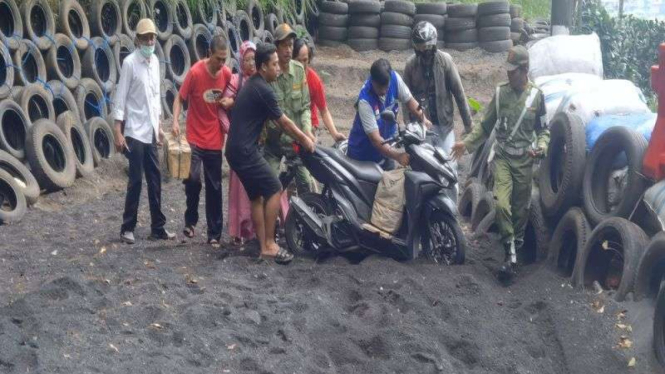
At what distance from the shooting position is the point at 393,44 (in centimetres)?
1752

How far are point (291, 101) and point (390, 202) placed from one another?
123 centimetres

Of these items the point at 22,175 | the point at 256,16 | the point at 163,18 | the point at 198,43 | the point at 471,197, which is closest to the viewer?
the point at 22,175

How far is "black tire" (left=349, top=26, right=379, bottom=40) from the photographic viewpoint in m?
17.6

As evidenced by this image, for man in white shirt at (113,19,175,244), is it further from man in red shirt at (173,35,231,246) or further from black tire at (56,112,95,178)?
black tire at (56,112,95,178)

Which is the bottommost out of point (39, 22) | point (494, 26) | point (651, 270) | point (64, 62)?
point (494, 26)

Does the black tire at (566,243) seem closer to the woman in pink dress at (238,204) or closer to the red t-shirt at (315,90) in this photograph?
the red t-shirt at (315,90)

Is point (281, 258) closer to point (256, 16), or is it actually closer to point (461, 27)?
point (256, 16)

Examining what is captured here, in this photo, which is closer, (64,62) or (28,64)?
(28,64)

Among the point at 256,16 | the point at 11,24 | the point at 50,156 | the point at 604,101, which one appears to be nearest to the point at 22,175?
the point at 50,156

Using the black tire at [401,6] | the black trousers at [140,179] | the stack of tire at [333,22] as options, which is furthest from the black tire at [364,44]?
Result: the black trousers at [140,179]

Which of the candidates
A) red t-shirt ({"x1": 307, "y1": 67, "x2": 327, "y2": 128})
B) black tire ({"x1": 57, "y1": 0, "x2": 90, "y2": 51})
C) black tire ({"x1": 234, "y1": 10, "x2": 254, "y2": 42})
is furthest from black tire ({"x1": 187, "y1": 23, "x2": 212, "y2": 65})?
red t-shirt ({"x1": 307, "y1": 67, "x2": 327, "y2": 128})

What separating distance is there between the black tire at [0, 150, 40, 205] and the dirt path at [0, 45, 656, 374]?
3.65 feet

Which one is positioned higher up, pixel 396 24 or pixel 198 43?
pixel 198 43

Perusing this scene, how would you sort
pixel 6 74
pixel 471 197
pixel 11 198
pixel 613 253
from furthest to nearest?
pixel 6 74, pixel 471 197, pixel 11 198, pixel 613 253
